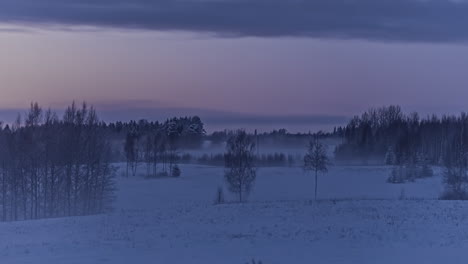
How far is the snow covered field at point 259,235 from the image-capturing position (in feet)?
90.0

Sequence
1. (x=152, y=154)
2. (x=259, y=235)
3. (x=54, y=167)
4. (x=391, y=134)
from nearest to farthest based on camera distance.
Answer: (x=259, y=235) < (x=54, y=167) < (x=152, y=154) < (x=391, y=134)

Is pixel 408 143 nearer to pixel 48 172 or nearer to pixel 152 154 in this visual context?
pixel 152 154

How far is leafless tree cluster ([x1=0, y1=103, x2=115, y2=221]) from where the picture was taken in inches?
2598

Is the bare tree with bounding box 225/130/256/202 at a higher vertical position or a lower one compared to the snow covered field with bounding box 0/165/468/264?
higher

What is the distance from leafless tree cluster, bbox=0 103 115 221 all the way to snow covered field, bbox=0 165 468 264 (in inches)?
899

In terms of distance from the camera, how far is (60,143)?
67.9 meters

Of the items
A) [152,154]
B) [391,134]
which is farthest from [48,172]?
[391,134]

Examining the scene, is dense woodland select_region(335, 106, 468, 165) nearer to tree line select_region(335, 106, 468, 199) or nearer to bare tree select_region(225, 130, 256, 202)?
tree line select_region(335, 106, 468, 199)

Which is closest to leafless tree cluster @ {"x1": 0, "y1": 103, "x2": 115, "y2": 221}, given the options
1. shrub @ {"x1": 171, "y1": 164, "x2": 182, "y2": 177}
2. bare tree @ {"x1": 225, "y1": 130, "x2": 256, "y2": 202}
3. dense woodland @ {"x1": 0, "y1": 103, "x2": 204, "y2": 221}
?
dense woodland @ {"x1": 0, "y1": 103, "x2": 204, "y2": 221}

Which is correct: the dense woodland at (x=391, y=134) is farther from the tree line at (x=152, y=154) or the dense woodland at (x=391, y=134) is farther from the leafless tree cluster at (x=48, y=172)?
the leafless tree cluster at (x=48, y=172)

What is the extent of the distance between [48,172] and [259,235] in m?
38.3

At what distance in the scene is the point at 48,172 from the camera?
6750 centimetres

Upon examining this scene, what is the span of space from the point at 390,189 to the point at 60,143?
38463 mm

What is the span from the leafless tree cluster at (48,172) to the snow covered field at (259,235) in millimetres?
22838
